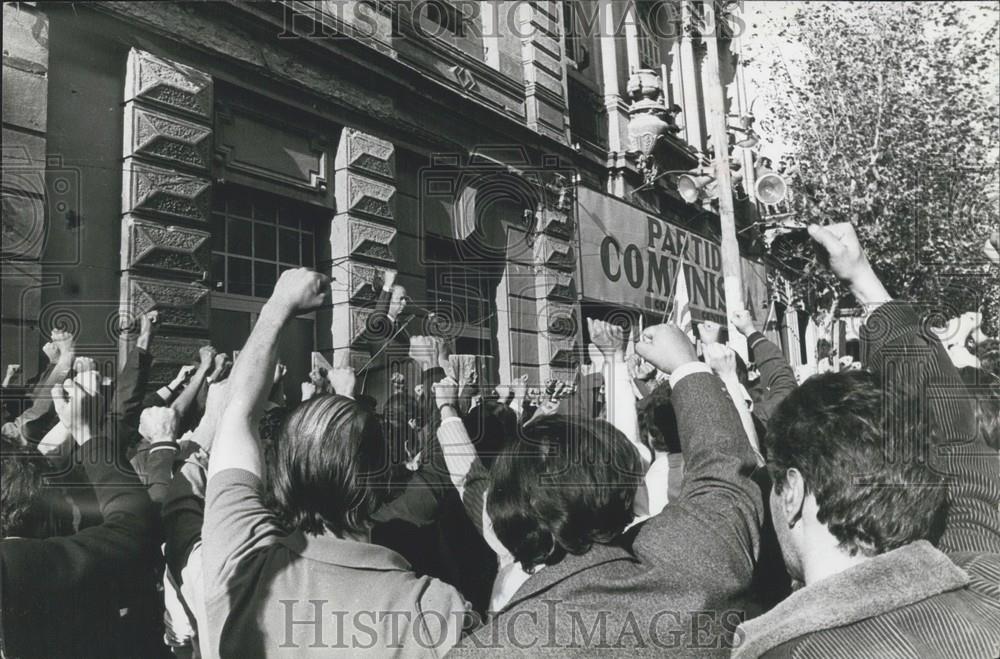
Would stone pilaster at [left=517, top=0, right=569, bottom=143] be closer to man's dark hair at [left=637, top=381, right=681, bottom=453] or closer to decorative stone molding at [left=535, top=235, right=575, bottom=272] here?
decorative stone molding at [left=535, top=235, right=575, bottom=272]

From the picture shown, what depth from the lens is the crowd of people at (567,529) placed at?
1392 mm

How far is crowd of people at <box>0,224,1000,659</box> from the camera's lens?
1.39 metres

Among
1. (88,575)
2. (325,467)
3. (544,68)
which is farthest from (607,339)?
(544,68)

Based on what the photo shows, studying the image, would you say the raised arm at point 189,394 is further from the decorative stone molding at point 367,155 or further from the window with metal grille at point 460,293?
the decorative stone molding at point 367,155

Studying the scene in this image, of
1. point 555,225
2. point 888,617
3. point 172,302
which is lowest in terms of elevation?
point 888,617

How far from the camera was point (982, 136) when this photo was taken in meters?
4.37

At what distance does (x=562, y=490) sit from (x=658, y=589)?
0.27 metres

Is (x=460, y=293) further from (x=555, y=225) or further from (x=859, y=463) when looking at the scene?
(x=859, y=463)

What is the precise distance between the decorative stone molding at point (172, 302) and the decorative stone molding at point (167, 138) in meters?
0.73

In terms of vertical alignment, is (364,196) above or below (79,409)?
above

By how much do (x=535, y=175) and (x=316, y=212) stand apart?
1.62m

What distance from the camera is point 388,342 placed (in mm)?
4883

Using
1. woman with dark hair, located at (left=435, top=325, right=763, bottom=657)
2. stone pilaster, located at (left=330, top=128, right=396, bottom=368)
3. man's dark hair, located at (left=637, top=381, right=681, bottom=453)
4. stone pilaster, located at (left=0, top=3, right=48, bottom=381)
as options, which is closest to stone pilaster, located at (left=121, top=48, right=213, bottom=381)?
stone pilaster, located at (left=0, top=3, right=48, bottom=381)

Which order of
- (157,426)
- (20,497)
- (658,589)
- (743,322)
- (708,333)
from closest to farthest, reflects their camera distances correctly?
(658,589), (20,497), (157,426), (708,333), (743,322)
